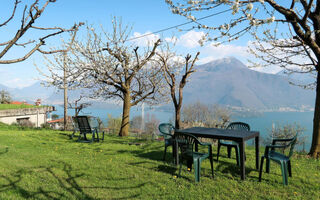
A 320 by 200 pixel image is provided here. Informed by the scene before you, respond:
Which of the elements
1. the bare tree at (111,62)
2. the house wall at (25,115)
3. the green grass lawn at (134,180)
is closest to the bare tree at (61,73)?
the bare tree at (111,62)

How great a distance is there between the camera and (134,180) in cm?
402

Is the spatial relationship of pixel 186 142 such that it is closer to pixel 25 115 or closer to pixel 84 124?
pixel 84 124

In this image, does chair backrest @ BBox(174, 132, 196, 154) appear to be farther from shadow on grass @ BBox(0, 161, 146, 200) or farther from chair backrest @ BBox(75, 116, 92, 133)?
chair backrest @ BBox(75, 116, 92, 133)

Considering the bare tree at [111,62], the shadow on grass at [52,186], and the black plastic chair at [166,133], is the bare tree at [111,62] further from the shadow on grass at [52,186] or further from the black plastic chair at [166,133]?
the shadow on grass at [52,186]

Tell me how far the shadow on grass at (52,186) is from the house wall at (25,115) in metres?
→ 20.9

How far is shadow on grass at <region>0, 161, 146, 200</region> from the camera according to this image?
334cm

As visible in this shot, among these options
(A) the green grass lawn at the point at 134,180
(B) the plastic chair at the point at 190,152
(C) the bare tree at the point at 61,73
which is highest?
(C) the bare tree at the point at 61,73

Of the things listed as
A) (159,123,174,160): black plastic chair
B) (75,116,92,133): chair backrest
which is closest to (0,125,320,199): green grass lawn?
(159,123,174,160): black plastic chair

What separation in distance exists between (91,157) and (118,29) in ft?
29.4

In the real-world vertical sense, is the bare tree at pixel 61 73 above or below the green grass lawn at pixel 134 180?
above

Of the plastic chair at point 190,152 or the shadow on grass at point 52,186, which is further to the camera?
the plastic chair at point 190,152

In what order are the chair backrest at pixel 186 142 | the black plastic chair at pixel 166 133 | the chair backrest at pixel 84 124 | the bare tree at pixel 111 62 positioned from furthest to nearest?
the bare tree at pixel 111 62
the chair backrest at pixel 84 124
the black plastic chair at pixel 166 133
the chair backrest at pixel 186 142

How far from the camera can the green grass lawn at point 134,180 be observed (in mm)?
3428

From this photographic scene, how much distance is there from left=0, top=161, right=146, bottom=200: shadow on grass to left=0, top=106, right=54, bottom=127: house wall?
823 inches
